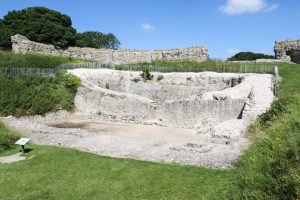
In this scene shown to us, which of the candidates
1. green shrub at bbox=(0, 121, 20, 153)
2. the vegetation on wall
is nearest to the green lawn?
green shrub at bbox=(0, 121, 20, 153)

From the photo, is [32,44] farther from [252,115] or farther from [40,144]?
[252,115]

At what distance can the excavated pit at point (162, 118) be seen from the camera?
44.5 feet

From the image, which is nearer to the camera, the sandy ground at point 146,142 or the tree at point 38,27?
the sandy ground at point 146,142

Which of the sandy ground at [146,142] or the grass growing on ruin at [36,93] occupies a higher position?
the grass growing on ruin at [36,93]

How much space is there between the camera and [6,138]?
50.3 ft

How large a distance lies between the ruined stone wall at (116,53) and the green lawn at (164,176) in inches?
901

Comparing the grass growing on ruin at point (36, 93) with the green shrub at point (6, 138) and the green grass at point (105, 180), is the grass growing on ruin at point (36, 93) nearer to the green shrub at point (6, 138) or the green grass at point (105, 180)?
the green shrub at point (6, 138)

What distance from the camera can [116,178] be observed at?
429 inches

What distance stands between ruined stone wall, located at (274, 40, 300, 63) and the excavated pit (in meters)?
11.1

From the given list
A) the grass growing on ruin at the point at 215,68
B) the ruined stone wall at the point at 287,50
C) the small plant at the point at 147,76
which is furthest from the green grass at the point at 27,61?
the ruined stone wall at the point at 287,50

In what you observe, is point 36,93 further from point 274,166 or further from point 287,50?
point 287,50

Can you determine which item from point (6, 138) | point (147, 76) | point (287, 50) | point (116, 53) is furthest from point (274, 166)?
point (116, 53)

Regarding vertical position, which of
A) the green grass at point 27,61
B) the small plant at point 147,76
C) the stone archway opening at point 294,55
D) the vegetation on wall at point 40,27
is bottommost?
the small plant at point 147,76

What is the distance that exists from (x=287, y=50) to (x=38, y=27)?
1115 inches
